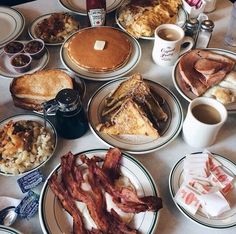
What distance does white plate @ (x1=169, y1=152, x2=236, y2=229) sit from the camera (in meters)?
0.90

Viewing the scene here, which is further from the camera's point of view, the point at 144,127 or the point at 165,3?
the point at 165,3

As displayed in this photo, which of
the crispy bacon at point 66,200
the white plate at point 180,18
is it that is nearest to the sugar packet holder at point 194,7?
the white plate at point 180,18

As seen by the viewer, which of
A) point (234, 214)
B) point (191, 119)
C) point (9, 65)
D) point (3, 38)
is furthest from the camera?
point (3, 38)

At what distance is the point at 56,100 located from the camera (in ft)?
3.32

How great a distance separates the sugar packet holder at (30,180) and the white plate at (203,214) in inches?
14.9

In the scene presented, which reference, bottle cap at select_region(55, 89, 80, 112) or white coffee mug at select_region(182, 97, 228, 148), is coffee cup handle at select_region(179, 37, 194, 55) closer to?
white coffee mug at select_region(182, 97, 228, 148)

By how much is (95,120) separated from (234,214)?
0.50 meters

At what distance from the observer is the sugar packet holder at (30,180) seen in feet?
3.20

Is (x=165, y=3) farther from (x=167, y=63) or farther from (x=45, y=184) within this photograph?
(x=45, y=184)

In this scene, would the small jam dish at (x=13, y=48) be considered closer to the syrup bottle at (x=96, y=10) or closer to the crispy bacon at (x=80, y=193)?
the syrup bottle at (x=96, y=10)

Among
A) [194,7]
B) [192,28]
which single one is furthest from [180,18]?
[192,28]

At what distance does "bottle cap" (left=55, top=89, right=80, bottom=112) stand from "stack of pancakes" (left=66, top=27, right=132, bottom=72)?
264 millimetres

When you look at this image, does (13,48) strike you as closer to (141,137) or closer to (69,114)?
(69,114)

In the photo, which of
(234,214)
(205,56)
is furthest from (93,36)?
(234,214)
